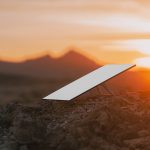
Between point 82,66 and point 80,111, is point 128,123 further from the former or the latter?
point 82,66

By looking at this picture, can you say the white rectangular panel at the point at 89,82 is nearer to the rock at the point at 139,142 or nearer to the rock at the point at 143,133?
the rock at the point at 143,133

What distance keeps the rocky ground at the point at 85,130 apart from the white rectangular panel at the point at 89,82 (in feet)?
2.61

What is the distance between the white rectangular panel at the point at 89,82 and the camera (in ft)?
76.1

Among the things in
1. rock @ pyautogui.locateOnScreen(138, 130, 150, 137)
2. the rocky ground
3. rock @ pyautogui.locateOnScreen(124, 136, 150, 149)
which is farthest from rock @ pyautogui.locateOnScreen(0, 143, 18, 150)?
rock @ pyautogui.locateOnScreen(138, 130, 150, 137)

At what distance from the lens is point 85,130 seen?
20.5 metres

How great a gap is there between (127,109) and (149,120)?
1.31 metres

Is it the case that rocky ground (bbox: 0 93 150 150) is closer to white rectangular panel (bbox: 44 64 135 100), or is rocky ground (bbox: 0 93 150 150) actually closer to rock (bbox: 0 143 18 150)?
rock (bbox: 0 143 18 150)

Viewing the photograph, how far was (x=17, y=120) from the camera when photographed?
70.1ft

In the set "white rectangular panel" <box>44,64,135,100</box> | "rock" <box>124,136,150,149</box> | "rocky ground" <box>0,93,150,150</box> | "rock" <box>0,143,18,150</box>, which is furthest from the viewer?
"white rectangular panel" <box>44,64,135,100</box>

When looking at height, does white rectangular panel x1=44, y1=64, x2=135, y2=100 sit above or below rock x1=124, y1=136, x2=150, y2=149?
above

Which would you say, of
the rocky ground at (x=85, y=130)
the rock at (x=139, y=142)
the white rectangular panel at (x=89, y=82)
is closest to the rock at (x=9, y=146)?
the rocky ground at (x=85, y=130)

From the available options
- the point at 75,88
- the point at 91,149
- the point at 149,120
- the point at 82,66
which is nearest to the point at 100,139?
the point at 91,149

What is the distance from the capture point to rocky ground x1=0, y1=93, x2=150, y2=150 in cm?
2016

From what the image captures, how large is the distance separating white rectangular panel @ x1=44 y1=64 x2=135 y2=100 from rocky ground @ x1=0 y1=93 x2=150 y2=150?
80 centimetres
